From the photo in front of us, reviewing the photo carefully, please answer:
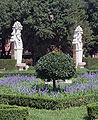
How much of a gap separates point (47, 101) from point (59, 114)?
78cm

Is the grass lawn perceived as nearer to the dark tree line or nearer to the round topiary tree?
the round topiary tree

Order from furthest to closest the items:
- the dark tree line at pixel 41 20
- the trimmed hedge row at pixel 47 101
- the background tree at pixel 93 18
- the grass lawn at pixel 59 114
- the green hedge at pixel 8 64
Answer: the background tree at pixel 93 18
the dark tree line at pixel 41 20
the green hedge at pixel 8 64
the trimmed hedge row at pixel 47 101
the grass lawn at pixel 59 114

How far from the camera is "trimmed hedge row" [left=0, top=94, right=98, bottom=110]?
8578 millimetres

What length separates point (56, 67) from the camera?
9.35 metres

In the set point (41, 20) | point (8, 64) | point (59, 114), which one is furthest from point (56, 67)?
point (41, 20)

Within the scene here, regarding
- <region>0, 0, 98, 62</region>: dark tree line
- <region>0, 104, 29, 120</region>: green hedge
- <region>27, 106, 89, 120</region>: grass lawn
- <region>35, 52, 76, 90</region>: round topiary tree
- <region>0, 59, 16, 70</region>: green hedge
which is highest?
<region>0, 0, 98, 62</region>: dark tree line

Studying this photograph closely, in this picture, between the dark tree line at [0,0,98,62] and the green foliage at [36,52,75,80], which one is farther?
the dark tree line at [0,0,98,62]

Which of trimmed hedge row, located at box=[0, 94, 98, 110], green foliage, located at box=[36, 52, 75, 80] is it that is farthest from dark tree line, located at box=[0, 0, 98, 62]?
trimmed hedge row, located at box=[0, 94, 98, 110]

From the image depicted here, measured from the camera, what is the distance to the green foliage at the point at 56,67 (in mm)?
9352

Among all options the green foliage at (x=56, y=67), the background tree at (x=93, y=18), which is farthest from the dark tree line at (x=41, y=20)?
the green foliage at (x=56, y=67)

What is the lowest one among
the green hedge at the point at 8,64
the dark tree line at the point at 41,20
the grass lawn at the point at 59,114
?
the grass lawn at the point at 59,114

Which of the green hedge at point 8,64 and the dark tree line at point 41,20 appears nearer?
the green hedge at point 8,64

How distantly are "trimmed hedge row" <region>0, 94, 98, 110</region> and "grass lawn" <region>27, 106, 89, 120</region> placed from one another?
216mm

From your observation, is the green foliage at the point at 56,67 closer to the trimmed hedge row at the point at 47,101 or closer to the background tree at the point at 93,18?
the trimmed hedge row at the point at 47,101
